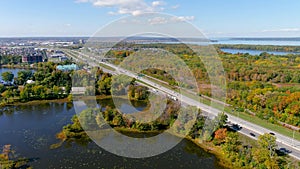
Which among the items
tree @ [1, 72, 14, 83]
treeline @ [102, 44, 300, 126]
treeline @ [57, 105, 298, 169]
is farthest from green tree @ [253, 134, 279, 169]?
tree @ [1, 72, 14, 83]

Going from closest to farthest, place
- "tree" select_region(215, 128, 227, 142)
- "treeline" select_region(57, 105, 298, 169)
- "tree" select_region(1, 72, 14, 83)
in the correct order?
1. "treeline" select_region(57, 105, 298, 169)
2. "tree" select_region(215, 128, 227, 142)
3. "tree" select_region(1, 72, 14, 83)

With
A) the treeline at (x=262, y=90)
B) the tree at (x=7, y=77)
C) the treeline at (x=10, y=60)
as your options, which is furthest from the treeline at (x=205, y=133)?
the treeline at (x=10, y=60)

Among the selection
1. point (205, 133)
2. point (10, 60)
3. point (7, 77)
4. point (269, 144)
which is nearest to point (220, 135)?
point (205, 133)

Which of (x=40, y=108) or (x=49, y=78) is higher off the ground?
(x=49, y=78)

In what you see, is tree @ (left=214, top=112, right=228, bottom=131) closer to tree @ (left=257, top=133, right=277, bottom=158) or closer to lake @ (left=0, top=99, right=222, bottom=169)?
lake @ (left=0, top=99, right=222, bottom=169)

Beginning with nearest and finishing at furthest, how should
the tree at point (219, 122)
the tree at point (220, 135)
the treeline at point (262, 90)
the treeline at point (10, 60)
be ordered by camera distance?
the tree at point (220, 135)
the tree at point (219, 122)
the treeline at point (262, 90)
the treeline at point (10, 60)

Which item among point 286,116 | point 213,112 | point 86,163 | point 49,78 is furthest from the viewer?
point 49,78

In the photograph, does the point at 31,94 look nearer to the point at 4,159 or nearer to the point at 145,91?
the point at 145,91

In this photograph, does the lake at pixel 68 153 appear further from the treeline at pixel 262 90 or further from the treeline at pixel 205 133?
the treeline at pixel 262 90

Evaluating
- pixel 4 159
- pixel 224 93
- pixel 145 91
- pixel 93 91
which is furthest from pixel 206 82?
pixel 4 159
